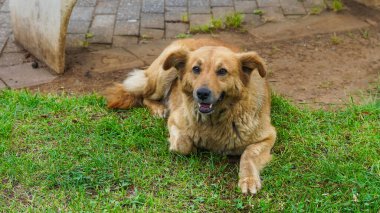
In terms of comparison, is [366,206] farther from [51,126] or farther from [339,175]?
[51,126]

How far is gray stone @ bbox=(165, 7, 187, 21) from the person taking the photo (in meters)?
7.68

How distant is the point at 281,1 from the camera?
827cm

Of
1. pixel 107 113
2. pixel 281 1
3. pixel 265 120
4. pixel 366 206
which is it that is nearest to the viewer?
pixel 366 206

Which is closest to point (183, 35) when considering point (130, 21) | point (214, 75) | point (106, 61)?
point (130, 21)

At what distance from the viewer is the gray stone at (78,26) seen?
7.28 metres

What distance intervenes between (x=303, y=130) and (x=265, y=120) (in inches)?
18.8

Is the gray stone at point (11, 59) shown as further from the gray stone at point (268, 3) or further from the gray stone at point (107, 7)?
the gray stone at point (268, 3)

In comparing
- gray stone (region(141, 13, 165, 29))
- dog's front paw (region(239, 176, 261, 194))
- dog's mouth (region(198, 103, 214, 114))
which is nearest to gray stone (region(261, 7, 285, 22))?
gray stone (region(141, 13, 165, 29))

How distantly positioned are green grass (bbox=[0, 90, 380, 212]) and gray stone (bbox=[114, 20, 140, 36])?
5.79 feet

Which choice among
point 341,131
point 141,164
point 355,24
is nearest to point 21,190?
point 141,164

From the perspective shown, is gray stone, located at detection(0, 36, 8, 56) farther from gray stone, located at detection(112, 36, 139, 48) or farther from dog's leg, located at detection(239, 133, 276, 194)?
dog's leg, located at detection(239, 133, 276, 194)

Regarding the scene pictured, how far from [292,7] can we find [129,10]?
2263 millimetres

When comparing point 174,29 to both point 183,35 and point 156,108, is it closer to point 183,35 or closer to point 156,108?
point 183,35

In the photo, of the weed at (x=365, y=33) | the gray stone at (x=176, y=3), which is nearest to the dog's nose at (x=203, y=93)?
the weed at (x=365, y=33)
